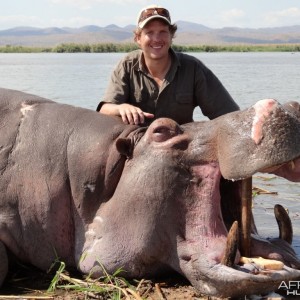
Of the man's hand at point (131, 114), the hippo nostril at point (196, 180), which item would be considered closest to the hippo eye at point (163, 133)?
the hippo nostril at point (196, 180)

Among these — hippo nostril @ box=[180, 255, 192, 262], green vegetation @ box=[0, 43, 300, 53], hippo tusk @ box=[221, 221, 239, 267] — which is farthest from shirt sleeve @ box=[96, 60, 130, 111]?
green vegetation @ box=[0, 43, 300, 53]

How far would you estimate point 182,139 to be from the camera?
3.84 metres

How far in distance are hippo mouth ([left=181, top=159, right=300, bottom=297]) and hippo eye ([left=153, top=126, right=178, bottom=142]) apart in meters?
0.27

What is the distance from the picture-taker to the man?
17.7 feet

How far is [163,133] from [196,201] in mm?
457

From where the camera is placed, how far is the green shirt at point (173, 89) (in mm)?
5441

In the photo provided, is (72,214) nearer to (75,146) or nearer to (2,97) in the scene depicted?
(75,146)

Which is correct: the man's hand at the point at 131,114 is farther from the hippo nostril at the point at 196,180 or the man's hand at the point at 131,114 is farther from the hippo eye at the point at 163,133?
the hippo nostril at the point at 196,180

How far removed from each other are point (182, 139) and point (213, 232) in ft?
1.83

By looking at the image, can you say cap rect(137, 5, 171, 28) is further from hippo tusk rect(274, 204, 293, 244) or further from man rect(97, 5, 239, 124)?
hippo tusk rect(274, 204, 293, 244)

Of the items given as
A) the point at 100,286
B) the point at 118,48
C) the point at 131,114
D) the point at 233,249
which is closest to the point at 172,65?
the point at 131,114

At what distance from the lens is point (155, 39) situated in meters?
5.36

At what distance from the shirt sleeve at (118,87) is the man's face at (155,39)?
0.24 metres

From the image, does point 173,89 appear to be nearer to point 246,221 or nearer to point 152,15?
point 152,15
